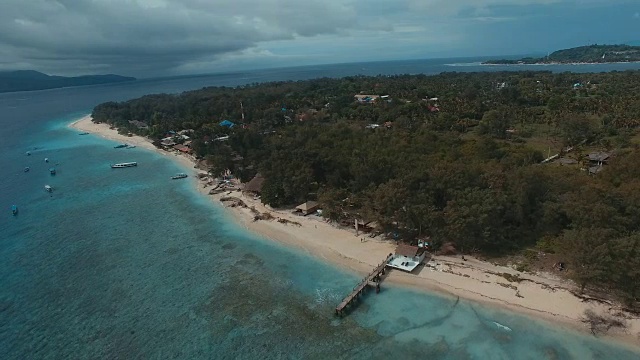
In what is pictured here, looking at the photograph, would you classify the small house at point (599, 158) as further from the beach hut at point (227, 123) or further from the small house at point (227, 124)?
the beach hut at point (227, 123)

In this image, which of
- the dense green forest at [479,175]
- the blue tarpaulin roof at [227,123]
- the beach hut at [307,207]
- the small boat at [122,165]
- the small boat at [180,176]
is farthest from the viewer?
the blue tarpaulin roof at [227,123]

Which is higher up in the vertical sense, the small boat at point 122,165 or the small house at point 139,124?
the small house at point 139,124

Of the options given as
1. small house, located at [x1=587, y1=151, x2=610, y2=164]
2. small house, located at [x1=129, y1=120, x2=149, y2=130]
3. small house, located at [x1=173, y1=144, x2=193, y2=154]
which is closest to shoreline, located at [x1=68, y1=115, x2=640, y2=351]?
small house, located at [x1=587, y1=151, x2=610, y2=164]

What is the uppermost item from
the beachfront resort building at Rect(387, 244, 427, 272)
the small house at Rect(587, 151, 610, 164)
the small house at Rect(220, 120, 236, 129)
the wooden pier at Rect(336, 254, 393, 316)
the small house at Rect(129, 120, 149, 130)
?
the small house at Rect(220, 120, 236, 129)

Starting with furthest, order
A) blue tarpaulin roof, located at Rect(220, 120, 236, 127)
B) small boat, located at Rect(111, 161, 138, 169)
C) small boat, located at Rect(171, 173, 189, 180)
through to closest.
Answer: blue tarpaulin roof, located at Rect(220, 120, 236, 127) → small boat, located at Rect(111, 161, 138, 169) → small boat, located at Rect(171, 173, 189, 180)

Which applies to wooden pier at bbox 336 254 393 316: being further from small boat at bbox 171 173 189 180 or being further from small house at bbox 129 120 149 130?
small house at bbox 129 120 149 130

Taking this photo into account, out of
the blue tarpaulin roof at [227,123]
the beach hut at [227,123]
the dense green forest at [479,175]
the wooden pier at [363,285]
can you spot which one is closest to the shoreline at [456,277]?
the wooden pier at [363,285]

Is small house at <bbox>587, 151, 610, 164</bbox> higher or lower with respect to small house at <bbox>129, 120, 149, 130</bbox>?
lower

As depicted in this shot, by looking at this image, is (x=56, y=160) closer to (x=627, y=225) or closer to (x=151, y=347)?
(x=151, y=347)
